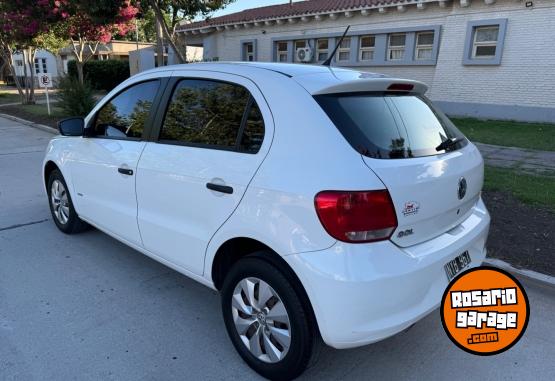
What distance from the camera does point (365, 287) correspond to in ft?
6.63

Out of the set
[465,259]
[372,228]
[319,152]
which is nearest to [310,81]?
[319,152]

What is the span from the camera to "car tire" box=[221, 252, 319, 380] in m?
2.24

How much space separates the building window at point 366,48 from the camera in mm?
17000

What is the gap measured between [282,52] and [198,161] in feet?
61.3

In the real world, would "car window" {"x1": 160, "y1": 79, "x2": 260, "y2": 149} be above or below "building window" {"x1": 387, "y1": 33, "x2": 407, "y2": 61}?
below

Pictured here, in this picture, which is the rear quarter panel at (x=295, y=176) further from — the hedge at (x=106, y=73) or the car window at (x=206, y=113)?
the hedge at (x=106, y=73)

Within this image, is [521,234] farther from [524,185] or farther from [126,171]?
[126,171]

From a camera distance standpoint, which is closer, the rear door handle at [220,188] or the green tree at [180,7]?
the rear door handle at [220,188]

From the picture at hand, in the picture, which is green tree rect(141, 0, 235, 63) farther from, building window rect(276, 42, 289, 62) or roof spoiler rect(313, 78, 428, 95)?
roof spoiler rect(313, 78, 428, 95)

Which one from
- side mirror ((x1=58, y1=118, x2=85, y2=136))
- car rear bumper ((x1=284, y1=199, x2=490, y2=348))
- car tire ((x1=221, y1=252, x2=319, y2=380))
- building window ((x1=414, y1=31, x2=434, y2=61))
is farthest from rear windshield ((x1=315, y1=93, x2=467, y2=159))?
building window ((x1=414, y1=31, x2=434, y2=61))

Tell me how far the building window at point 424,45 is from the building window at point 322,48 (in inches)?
166

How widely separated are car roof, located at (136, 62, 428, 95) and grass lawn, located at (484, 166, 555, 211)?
341 cm

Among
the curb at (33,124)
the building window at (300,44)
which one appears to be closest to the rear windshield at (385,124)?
the curb at (33,124)

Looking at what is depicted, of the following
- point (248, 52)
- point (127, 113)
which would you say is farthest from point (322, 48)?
point (127, 113)
